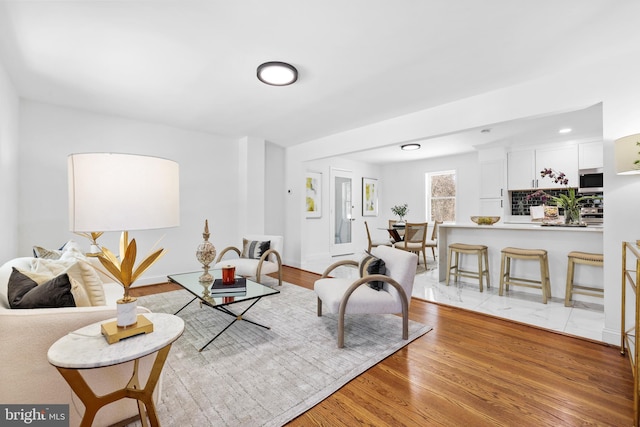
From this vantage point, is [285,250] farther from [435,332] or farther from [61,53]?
[61,53]

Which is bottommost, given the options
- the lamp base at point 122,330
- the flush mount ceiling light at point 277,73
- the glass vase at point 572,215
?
the lamp base at point 122,330

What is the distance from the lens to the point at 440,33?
2.10 m

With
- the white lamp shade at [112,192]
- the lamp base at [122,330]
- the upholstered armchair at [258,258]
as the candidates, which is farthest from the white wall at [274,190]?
the white lamp shade at [112,192]

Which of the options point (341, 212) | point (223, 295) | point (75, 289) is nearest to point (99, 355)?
point (75, 289)

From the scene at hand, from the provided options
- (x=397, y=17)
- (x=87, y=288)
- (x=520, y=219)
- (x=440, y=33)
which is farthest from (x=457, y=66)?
(x=520, y=219)

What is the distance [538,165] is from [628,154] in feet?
12.2

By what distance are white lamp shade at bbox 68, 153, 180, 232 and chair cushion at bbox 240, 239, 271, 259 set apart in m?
2.91

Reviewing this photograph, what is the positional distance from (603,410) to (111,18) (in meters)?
3.95

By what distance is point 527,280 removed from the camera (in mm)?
3709

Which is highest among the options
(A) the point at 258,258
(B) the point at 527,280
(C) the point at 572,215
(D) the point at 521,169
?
(D) the point at 521,169

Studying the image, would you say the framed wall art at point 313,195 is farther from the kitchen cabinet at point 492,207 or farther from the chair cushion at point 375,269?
the chair cushion at point 375,269

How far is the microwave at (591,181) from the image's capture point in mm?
4629

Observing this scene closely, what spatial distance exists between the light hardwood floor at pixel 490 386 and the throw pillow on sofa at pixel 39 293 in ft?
4.49

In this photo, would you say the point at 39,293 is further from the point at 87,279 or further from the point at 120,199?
the point at 120,199
